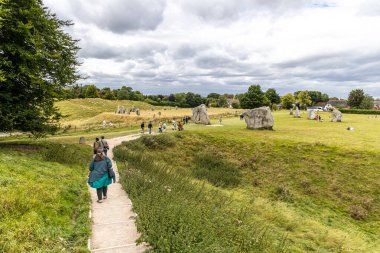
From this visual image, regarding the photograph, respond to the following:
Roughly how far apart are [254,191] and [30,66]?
60.9 feet

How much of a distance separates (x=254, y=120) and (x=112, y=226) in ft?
115

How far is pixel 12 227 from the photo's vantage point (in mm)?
8078

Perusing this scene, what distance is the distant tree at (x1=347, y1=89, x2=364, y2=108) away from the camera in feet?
393

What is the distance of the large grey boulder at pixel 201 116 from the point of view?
162 feet

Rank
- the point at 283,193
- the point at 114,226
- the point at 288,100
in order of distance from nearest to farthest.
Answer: the point at 114,226, the point at 283,193, the point at 288,100

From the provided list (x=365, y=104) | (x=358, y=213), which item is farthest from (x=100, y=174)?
(x=365, y=104)

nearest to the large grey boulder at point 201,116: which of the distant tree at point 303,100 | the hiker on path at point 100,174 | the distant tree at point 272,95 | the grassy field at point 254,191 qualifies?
the grassy field at point 254,191

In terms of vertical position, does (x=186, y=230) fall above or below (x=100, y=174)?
below

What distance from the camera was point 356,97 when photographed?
4747 inches

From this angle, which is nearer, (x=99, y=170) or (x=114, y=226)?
(x=114, y=226)

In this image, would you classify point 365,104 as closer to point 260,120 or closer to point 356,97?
point 356,97

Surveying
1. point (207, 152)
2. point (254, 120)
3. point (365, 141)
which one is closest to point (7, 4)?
point (207, 152)

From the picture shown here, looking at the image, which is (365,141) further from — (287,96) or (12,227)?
(287,96)

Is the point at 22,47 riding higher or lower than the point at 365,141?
higher
